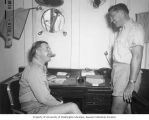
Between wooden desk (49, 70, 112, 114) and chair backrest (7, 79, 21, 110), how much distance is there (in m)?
0.47

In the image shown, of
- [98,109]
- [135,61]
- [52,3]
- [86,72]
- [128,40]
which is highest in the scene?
[52,3]

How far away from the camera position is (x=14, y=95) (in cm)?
187

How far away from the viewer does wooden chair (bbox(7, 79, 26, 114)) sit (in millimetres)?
1764

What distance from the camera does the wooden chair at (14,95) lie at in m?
1.76

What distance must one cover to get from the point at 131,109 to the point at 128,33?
0.84m

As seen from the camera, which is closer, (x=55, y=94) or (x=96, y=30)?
(x=55, y=94)

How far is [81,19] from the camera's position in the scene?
2.88 meters

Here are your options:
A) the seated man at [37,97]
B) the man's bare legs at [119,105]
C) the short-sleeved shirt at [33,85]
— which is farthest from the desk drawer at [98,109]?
the short-sleeved shirt at [33,85]

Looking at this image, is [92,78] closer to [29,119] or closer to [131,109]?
[131,109]

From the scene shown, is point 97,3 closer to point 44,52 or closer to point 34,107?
point 44,52

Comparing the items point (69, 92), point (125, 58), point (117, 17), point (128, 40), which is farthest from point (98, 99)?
point (117, 17)

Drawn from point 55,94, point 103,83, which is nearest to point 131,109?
point 103,83

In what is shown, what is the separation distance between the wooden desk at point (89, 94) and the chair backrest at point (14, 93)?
473 millimetres

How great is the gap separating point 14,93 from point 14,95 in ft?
0.06
